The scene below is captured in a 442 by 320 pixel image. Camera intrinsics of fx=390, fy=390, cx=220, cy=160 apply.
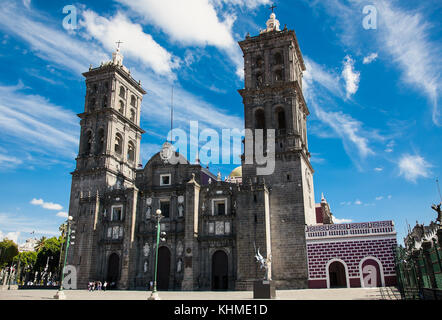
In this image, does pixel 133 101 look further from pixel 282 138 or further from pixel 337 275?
pixel 337 275

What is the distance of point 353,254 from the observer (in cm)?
3241

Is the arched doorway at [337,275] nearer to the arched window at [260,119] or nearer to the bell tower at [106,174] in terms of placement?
the arched window at [260,119]

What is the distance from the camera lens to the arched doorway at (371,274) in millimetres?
31141

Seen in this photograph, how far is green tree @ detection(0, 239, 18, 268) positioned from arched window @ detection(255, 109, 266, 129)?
138ft

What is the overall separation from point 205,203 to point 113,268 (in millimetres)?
11373

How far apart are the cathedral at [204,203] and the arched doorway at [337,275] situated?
2625 millimetres

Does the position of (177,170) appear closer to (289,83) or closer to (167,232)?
(167,232)

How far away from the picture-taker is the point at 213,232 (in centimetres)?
3625

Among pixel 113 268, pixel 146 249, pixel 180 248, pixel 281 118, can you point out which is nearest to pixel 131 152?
pixel 146 249

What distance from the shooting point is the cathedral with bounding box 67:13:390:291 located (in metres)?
34.2

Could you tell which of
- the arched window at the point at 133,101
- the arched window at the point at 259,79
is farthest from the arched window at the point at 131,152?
the arched window at the point at 259,79
